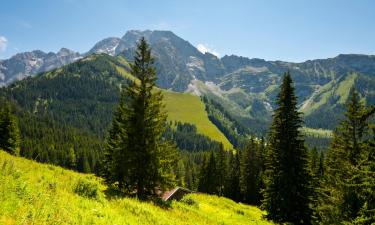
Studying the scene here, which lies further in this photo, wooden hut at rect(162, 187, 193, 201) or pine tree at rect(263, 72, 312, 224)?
wooden hut at rect(162, 187, 193, 201)

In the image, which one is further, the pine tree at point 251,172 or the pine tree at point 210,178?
the pine tree at point 210,178

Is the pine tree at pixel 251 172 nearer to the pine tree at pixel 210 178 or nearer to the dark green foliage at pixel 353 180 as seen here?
the pine tree at pixel 210 178

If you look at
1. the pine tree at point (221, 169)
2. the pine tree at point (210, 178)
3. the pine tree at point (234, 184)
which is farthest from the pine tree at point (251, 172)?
the pine tree at point (221, 169)

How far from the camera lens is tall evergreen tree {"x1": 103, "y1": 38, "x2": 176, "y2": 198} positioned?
2664 cm

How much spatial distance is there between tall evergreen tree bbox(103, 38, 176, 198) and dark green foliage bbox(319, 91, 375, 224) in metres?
11.9

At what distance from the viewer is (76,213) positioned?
1275 cm

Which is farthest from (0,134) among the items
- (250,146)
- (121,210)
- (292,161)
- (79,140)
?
(79,140)

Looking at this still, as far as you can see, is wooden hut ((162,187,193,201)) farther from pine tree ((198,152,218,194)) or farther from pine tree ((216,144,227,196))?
pine tree ((216,144,227,196))

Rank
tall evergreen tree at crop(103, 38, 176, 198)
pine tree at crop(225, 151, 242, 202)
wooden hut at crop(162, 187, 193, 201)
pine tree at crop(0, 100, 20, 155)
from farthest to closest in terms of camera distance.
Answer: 1. pine tree at crop(225, 151, 242, 202)
2. pine tree at crop(0, 100, 20, 155)
3. wooden hut at crop(162, 187, 193, 201)
4. tall evergreen tree at crop(103, 38, 176, 198)

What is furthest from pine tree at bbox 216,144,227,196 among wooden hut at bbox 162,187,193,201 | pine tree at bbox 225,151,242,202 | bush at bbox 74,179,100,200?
bush at bbox 74,179,100,200

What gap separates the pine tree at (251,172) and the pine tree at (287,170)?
44145mm

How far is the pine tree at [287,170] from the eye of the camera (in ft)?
121

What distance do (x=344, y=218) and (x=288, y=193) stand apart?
12.1 m

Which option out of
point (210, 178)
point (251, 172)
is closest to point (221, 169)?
point (210, 178)
